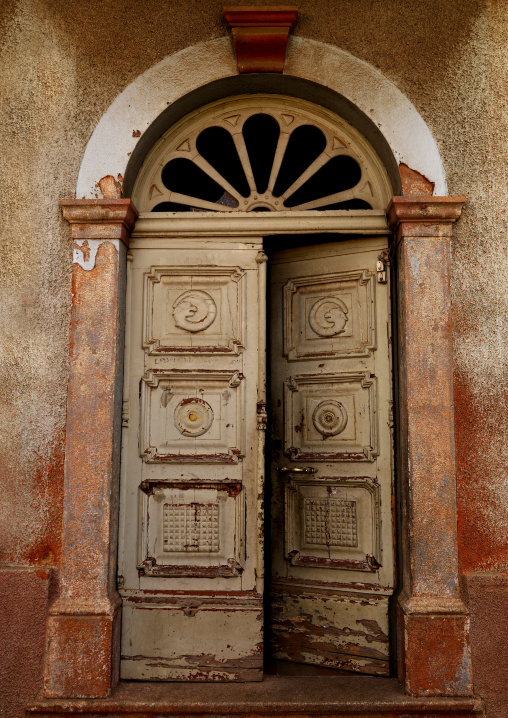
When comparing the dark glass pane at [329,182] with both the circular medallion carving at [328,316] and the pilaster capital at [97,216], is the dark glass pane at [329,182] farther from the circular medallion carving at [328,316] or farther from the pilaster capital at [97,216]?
the pilaster capital at [97,216]

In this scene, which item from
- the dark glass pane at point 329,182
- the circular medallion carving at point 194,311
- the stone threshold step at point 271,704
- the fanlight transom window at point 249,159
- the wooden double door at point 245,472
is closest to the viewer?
the stone threshold step at point 271,704

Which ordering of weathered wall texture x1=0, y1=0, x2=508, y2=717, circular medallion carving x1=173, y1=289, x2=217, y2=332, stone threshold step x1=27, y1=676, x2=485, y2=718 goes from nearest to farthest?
stone threshold step x1=27, y1=676, x2=485, y2=718, weathered wall texture x1=0, y1=0, x2=508, y2=717, circular medallion carving x1=173, y1=289, x2=217, y2=332

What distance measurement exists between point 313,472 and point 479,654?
1352 millimetres

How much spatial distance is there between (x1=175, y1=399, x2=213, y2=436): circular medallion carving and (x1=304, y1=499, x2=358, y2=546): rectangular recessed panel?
85 centimetres

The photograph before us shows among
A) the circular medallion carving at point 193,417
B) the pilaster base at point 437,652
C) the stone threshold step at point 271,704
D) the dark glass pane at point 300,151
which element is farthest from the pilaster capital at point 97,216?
the pilaster base at point 437,652

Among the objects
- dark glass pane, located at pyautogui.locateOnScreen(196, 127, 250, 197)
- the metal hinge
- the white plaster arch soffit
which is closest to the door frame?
the metal hinge

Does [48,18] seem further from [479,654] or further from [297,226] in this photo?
[479,654]

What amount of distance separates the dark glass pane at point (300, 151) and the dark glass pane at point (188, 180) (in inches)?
22.4

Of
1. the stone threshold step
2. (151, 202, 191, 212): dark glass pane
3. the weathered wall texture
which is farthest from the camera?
(151, 202, 191, 212): dark glass pane

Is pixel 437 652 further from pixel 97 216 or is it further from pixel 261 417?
pixel 97 216

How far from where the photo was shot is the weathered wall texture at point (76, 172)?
3.50 m

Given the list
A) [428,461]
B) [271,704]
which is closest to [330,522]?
[428,461]

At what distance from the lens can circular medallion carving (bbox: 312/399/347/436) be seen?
12.9 ft

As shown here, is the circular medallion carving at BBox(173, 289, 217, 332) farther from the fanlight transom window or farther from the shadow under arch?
the shadow under arch
